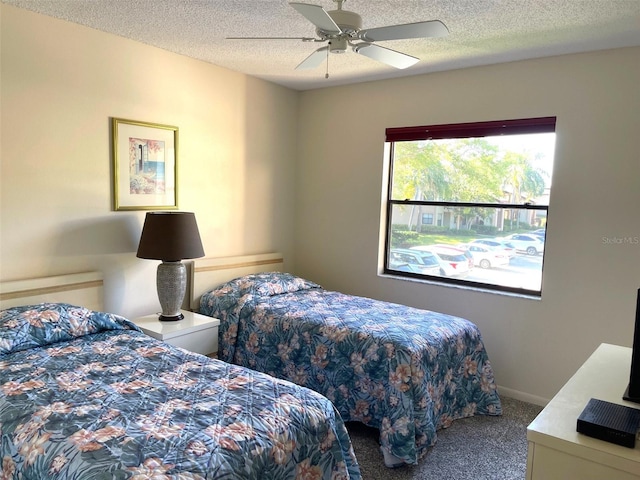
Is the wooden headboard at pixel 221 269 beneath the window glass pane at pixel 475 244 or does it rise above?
beneath

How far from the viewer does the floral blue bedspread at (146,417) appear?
1.50m

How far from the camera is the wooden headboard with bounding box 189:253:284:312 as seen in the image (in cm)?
369

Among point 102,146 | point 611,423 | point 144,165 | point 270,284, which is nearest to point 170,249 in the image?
point 144,165

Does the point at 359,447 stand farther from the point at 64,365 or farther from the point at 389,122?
the point at 389,122

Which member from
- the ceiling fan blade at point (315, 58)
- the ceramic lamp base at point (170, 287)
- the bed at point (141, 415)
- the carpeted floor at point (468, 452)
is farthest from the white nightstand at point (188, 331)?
the ceiling fan blade at point (315, 58)

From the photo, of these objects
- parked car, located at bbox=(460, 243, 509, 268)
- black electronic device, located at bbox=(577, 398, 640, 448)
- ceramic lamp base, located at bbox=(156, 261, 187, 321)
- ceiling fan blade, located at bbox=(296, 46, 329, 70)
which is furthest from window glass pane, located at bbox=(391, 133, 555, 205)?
black electronic device, located at bbox=(577, 398, 640, 448)

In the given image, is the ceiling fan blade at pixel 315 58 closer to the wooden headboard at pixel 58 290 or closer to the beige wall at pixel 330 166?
the beige wall at pixel 330 166

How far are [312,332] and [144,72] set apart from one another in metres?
2.15

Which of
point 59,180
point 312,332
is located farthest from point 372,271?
point 59,180

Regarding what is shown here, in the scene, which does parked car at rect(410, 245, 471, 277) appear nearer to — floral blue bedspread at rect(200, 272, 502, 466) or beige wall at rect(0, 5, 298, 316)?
floral blue bedspread at rect(200, 272, 502, 466)

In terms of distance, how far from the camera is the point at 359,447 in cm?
277

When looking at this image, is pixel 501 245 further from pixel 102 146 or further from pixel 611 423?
pixel 102 146

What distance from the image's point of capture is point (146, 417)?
1719mm

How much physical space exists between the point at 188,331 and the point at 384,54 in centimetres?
208
